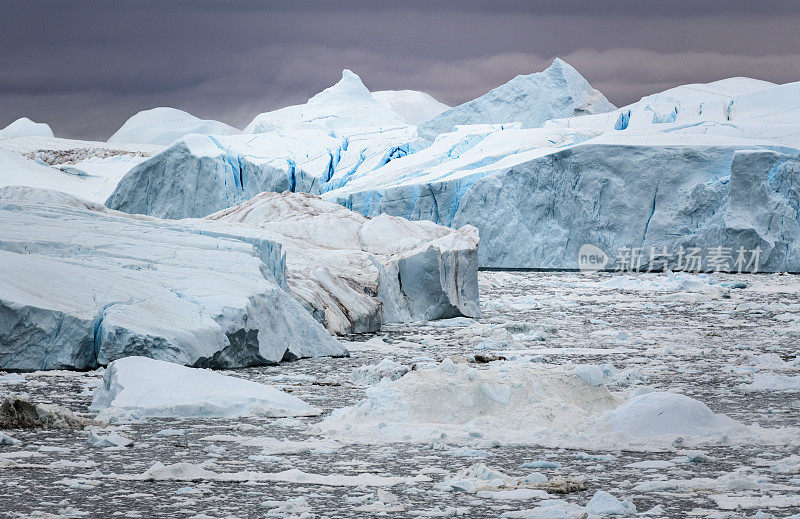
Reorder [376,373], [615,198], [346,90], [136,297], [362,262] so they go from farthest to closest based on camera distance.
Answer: [346,90], [615,198], [362,262], [136,297], [376,373]

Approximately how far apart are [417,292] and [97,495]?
795cm

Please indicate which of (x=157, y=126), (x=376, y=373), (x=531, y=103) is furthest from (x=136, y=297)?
(x=157, y=126)

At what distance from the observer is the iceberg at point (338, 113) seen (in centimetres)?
3516

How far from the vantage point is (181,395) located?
15.8ft

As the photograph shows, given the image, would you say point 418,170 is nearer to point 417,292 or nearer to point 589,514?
point 417,292

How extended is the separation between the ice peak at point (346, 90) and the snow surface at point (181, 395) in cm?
3289

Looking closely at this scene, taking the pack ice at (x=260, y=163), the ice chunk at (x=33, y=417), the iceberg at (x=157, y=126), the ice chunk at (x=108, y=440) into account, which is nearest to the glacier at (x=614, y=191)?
the pack ice at (x=260, y=163)

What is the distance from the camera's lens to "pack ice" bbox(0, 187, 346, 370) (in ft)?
20.6

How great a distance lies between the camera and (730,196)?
19.5 metres

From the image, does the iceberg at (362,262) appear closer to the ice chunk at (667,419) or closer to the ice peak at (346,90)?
the ice chunk at (667,419)

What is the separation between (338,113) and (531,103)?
9.43 metres

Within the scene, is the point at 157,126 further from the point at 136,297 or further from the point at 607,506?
the point at 607,506

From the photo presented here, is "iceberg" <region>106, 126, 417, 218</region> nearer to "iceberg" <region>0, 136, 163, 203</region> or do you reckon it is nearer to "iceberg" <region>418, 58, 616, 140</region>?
"iceberg" <region>418, 58, 616, 140</region>
